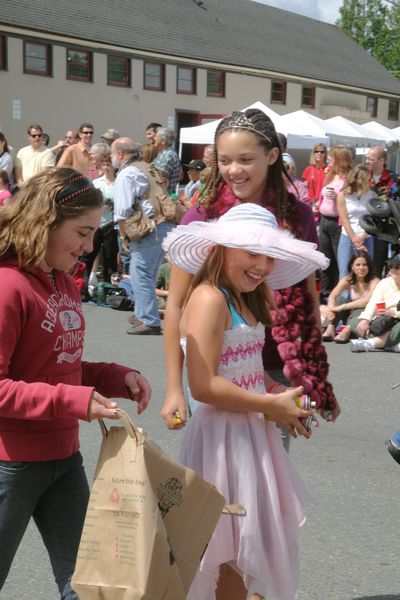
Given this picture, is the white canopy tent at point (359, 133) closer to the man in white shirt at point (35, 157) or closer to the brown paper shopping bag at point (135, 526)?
the man in white shirt at point (35, 157)

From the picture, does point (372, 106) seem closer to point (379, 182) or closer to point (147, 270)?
point (379, 182)

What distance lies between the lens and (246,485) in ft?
9.15

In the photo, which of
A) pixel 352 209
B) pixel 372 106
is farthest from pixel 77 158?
pixel 372 106

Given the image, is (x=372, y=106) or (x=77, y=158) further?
(x=372, y=106)

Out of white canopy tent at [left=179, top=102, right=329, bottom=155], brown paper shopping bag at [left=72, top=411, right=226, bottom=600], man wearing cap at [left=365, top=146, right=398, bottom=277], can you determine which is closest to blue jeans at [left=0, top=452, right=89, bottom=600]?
brown paper shopping bag at [left=72, top=411, right=226, bottom=600]

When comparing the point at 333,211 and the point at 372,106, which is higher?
the point at 372,106

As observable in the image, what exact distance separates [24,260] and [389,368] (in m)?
5.97

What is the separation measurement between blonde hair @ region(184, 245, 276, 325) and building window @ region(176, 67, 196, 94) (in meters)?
33.2

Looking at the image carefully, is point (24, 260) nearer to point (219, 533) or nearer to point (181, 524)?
point (181, 524)

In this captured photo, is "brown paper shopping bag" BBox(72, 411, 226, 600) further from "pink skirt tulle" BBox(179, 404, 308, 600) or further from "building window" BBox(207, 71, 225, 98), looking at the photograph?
"building window" BBox(207, 71, 225, 98)

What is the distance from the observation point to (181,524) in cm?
230

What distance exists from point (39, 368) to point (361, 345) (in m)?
6.48

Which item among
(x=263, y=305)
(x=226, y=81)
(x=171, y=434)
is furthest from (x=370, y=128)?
A: (x=263, y=305)

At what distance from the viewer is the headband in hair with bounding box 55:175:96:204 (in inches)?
99.3
